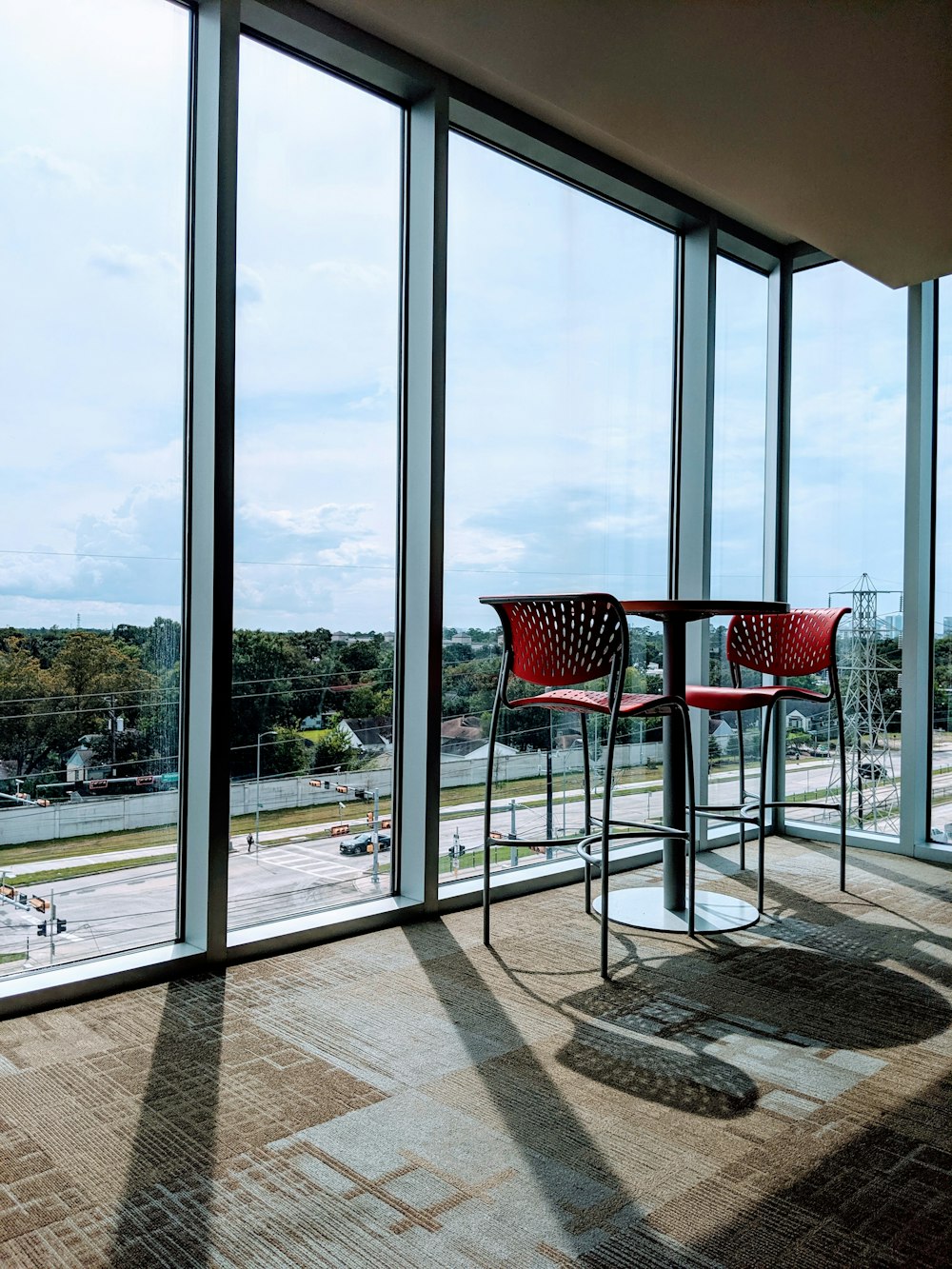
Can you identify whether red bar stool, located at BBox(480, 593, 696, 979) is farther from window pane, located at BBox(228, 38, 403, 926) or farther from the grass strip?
the grass strip

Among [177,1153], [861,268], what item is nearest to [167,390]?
[177,1153]

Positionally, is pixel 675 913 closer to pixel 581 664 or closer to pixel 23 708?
pixel 581 664

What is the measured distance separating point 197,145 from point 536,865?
2527 mm

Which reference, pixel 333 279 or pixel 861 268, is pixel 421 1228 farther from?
pixel 861 268

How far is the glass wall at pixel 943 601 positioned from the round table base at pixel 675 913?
1312mm

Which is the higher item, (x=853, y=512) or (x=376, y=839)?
(x=853, y=512)

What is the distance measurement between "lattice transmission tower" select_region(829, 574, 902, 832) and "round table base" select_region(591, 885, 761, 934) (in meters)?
1.26

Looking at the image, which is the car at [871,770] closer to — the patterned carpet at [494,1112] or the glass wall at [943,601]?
the glass wall at [943,601]

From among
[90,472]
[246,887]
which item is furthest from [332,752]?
[90,472]

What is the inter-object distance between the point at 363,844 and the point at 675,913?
99 centimetres

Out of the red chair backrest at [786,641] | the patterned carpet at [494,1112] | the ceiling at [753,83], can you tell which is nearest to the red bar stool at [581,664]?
the patterned carpet at [494,1112]

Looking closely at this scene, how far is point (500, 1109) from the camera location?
1860mm

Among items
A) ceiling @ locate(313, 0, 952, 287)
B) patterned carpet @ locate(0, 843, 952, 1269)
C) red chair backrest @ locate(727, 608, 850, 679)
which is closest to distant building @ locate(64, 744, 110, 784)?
patterned carpet @ locate(0, 843, 952, 1269)

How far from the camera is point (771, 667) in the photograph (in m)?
3.82
